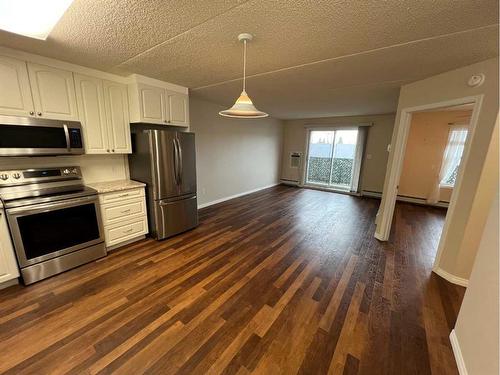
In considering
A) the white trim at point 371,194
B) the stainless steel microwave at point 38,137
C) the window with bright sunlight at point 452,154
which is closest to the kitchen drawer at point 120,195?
the stainless steel microwave at point 38,137

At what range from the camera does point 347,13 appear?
4.75ft

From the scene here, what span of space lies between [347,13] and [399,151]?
7.78 ft

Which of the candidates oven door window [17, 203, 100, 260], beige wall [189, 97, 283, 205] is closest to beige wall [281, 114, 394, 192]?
beige wall [189, 97, 283, 205]

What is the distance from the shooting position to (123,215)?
9.51 feet

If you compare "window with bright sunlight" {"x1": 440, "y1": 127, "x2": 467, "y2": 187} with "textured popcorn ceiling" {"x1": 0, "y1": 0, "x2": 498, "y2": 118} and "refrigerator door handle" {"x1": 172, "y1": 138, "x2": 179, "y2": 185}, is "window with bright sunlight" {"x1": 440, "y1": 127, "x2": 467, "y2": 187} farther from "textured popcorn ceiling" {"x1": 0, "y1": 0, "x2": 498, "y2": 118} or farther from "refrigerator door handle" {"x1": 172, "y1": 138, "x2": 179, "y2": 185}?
"refrigerator door handle" {"x1": 172, "y1": 138, "x2": 179, "y2": 185}

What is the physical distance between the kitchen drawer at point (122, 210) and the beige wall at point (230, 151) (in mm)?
1753

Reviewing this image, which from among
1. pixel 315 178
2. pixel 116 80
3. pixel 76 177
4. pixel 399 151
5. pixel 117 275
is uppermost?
pixel 116 80

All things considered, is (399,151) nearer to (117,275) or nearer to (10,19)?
(117,275)

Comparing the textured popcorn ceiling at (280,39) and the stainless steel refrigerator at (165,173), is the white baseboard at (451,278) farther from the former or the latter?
the stainless steel refrigerator at (165,173)

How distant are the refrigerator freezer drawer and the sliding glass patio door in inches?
204

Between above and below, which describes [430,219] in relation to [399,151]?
below

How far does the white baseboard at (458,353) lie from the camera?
4.63ft

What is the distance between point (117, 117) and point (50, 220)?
156 cm

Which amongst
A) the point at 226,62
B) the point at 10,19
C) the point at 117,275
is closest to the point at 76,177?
the point at 117,275
